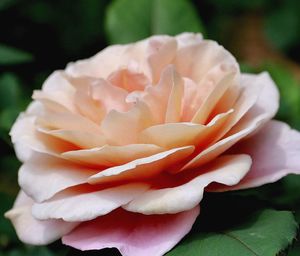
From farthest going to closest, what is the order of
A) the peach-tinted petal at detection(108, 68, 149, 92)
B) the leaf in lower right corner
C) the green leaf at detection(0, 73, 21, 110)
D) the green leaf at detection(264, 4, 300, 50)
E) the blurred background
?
the green leaf at detection(264, 4, 300, 50)
the green leaf at detection(0, 73, 21, 110)
the blurred background
the peach-tinted petal at detection(108, 68, 149, 92)
the leaf in lower right corner

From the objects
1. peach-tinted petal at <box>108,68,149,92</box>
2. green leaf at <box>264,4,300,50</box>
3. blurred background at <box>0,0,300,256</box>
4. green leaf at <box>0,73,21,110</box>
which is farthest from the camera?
green leaf at <box>264,4,300,50</box>

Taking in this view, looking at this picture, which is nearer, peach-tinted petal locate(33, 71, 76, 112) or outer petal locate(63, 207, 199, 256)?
outer petal locate(63, 207, 199, 256)

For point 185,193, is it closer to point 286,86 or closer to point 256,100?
point 256,100

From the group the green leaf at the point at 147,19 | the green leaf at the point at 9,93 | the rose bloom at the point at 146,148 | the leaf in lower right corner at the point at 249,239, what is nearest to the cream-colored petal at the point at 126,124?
the rose bloom at the point at 146,148

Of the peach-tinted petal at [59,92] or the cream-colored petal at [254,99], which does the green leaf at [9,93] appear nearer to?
the peach-tinted petal at [59,92]

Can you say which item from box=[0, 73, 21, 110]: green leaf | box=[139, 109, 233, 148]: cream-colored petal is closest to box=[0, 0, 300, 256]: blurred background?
box=[0, 73, 21, 110]: green leaf

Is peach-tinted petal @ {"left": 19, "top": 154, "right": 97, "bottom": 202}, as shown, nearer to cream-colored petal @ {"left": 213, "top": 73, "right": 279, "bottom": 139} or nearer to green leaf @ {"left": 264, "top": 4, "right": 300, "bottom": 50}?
cream-colored petal @ {"left": 213, "top": 73, "right": 279, "bottom": 139}

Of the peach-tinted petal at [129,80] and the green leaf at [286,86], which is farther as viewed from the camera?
the green leaf at [286,86]
